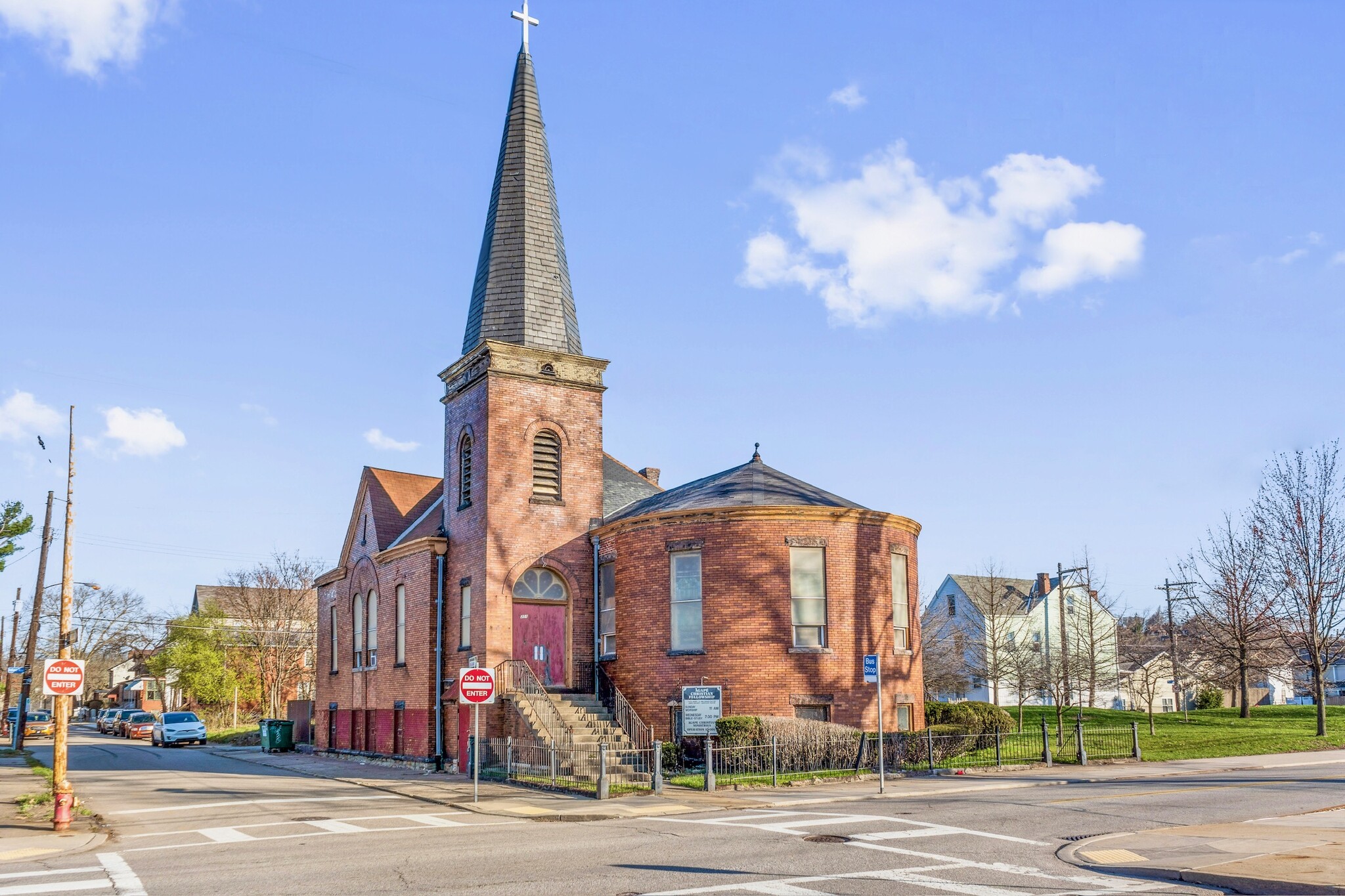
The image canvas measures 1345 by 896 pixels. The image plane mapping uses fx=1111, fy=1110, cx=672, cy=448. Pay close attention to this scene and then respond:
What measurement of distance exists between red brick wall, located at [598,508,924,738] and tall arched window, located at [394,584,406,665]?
8318 millimetres

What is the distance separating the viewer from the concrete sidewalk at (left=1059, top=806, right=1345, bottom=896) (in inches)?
423

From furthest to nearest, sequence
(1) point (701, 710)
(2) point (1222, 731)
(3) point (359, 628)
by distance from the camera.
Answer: (3) point (359, 628), (2) point (1222, 731), (1) point (701, 710)

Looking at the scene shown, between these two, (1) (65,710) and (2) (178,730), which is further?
(2) (178,730)

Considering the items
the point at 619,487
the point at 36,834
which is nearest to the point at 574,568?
the point at 619,487

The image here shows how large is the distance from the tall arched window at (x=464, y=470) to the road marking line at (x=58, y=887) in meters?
18.4

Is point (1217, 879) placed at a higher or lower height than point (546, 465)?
lower

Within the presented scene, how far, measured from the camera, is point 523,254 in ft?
103

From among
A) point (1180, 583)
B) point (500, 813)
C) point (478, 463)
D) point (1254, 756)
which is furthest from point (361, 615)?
point (1180, 583)

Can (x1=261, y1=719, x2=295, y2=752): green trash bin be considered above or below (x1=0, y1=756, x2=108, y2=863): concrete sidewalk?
below

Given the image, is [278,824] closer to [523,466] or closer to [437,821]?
[437,821]


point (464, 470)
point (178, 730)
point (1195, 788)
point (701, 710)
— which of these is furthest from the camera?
point (178, 730)

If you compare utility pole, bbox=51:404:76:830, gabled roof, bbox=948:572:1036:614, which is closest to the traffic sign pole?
utility pole, bbox=51:404:76:830

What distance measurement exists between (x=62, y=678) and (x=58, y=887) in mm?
7710

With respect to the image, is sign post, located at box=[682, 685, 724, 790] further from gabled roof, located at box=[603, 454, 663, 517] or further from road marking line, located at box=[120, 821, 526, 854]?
gabled roof, located at box=[603, 454, 663, 517]
